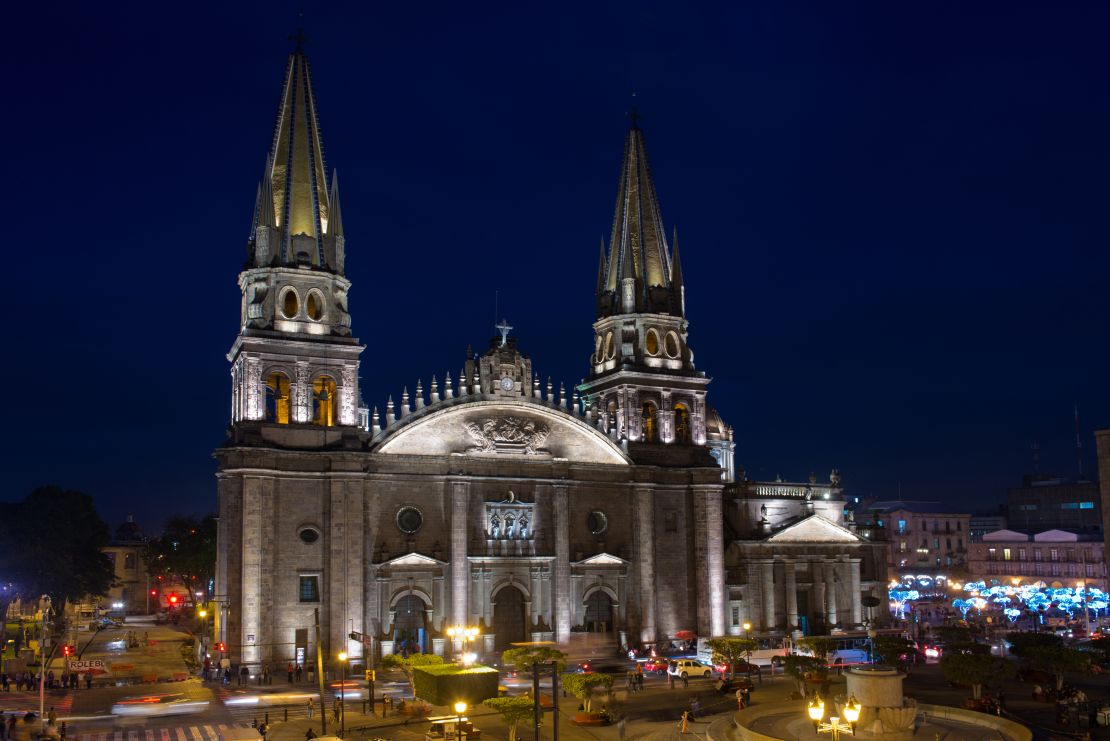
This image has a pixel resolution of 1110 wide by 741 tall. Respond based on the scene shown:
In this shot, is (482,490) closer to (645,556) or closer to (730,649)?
(645,556)

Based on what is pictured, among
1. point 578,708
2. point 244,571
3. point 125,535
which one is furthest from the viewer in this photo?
point 125,535

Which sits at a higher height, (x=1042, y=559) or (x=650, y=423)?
(x=650, y=423)

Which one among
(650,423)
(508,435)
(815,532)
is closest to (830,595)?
(815,532)

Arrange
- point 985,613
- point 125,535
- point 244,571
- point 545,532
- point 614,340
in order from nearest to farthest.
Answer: point 244,571 → point 545,532 → point 614,340 → point 985,613 → point 125,535

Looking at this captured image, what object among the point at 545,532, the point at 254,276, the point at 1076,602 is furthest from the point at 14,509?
the point at 1076,602

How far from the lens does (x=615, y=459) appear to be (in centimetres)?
7044

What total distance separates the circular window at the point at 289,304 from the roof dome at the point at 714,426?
47401 millimetres

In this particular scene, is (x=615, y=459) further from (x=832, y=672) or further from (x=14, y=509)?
(x=14, y=509)

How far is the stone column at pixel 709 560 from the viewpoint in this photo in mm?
71188

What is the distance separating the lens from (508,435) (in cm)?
6669

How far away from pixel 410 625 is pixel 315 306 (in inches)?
749

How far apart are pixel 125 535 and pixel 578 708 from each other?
123512 millimetres

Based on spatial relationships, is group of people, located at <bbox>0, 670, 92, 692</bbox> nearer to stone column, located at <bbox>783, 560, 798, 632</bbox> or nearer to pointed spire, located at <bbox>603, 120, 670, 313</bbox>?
pointed spire, located at <bbox>603, 120, 670, 313</bbox>

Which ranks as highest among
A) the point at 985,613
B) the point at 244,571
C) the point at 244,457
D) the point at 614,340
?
the point at 614,340
